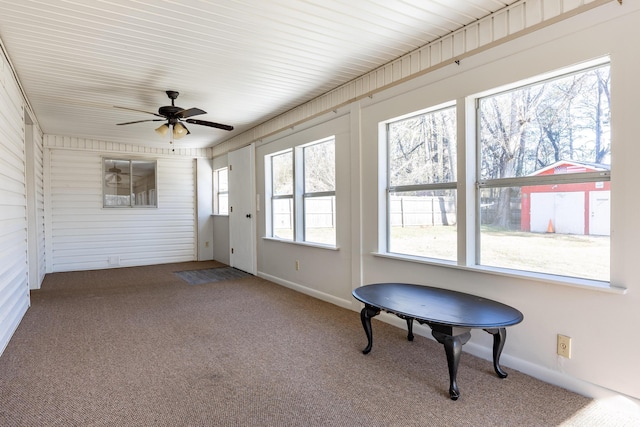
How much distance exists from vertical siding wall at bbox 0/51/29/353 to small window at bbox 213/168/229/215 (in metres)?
3.67

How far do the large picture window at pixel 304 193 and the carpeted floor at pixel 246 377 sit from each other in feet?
3.89

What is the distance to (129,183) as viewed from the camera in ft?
23.0

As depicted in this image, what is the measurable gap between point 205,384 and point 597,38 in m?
3.19

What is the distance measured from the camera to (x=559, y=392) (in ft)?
7.02

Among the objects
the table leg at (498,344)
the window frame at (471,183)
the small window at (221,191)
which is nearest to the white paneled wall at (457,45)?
the window frame at (471,183)

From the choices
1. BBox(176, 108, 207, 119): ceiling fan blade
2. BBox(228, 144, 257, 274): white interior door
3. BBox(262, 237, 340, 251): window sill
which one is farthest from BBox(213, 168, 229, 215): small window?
BBox(176, 108, 207, 119): ceiling fan blade

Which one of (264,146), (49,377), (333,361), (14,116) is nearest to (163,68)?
(14,116)

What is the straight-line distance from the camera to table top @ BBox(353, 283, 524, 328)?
208cm

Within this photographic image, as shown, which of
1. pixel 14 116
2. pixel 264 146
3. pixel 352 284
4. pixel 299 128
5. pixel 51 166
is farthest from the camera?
pixel 51 166

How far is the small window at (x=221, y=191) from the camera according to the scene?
738 cm

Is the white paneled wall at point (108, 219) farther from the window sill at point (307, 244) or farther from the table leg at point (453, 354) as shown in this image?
the table leg at point (453, 354)

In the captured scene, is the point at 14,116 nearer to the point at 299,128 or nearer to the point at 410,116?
the point at 299,128

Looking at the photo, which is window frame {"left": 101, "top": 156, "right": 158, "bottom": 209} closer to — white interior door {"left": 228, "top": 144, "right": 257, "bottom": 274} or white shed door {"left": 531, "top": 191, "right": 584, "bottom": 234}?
white interior door {"left": 228, "top": 144, "right": 257, "bottom": 274}

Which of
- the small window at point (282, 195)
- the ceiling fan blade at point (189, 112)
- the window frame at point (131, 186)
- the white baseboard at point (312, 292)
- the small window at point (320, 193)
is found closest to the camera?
the ceiling fan blade at point (189, 112)
